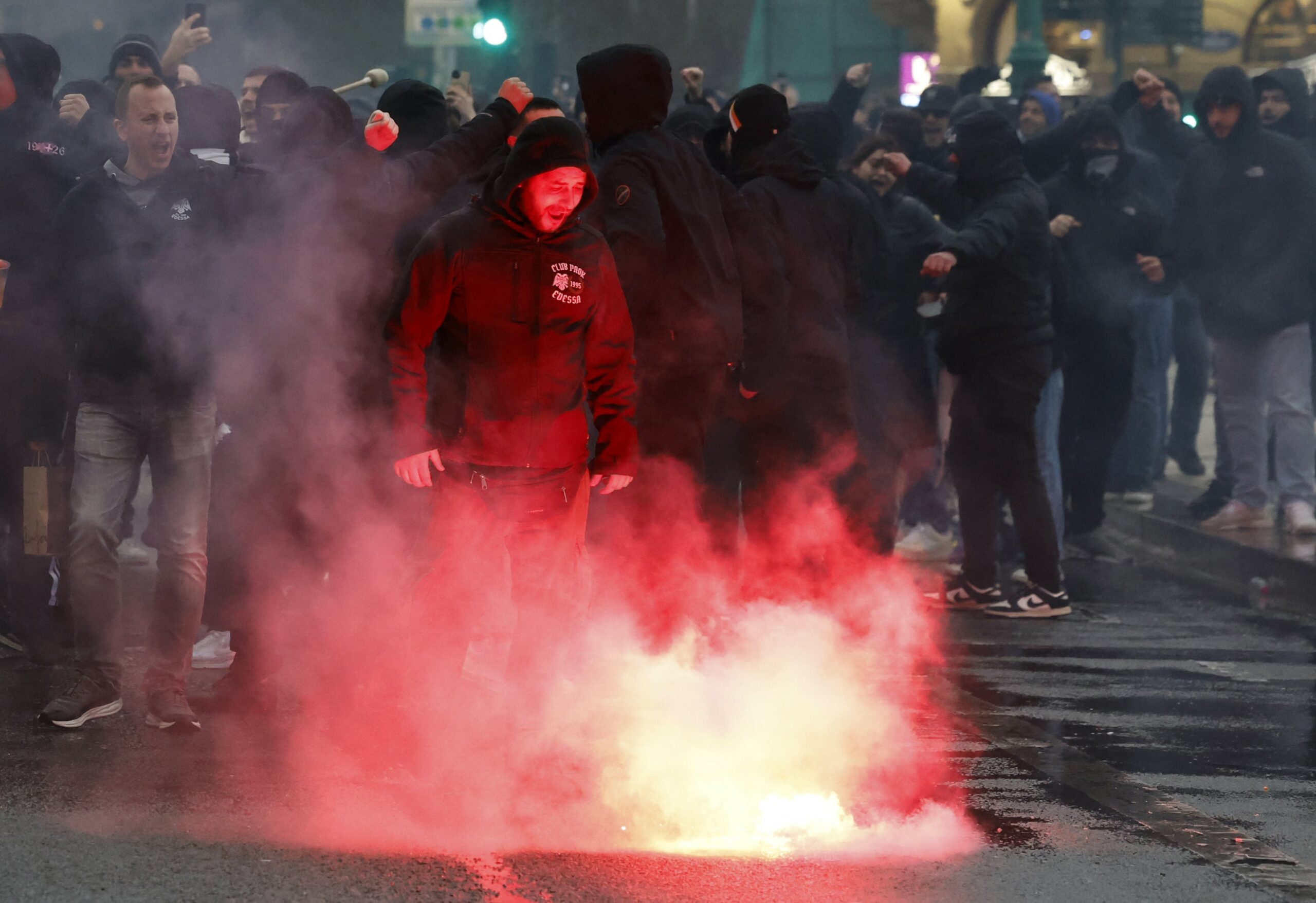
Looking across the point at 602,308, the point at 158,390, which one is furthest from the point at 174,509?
the point at 602,308

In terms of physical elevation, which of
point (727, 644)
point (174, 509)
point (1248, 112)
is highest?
point (1248, 112)

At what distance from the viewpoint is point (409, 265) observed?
4633mm

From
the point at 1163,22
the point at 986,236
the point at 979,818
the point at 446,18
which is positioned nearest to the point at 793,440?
the point at 986,236

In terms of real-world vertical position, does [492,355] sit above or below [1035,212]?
below

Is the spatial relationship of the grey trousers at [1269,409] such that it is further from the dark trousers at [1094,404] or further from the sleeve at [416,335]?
the sleeve at [416,335]

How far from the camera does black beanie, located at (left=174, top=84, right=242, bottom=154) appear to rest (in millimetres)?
6102

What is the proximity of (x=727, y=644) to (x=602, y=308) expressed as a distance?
1.59 m

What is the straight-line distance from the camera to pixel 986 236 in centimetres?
703

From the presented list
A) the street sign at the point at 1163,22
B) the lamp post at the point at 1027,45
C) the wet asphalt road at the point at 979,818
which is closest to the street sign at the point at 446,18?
the lamp post at the point at 1027,45

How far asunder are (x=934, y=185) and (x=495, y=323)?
3693 millimetres

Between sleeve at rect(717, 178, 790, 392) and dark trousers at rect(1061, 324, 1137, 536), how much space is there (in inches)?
126

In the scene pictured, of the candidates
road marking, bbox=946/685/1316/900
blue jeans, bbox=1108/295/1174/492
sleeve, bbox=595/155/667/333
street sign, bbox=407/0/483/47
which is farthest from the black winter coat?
street sign, bbox=407/0/483/47

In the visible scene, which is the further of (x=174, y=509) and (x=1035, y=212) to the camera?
(x=1035, y=212)

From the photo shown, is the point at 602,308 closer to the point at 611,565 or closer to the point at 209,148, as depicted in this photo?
the point at 611,565
